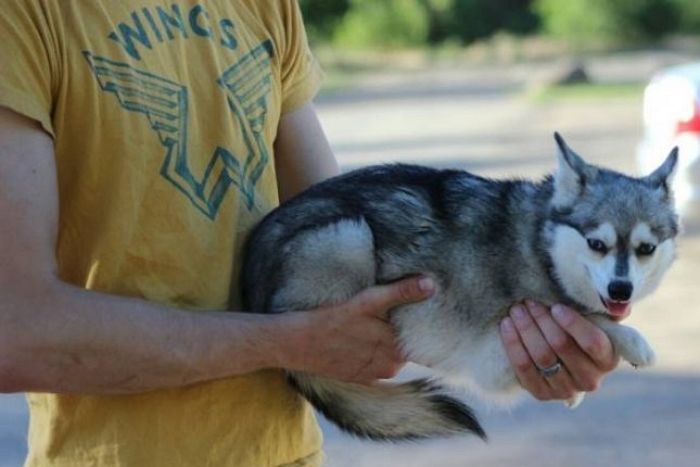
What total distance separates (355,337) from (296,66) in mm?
679

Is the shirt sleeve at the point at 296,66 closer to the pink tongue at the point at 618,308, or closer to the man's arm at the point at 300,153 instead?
the man's arm at the point at 300,153

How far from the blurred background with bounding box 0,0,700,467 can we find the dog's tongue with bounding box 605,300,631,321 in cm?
50

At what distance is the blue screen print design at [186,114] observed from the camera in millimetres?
2830

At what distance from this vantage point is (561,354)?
10.4 ft

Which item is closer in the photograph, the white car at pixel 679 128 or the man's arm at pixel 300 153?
the man's arm at pixel 300 153

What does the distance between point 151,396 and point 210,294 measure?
0.25 meters

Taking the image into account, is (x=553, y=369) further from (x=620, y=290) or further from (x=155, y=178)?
(x=155, y=178)

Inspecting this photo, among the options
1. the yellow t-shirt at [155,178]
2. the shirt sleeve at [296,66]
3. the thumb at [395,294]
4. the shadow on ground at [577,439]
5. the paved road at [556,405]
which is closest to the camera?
the yellow t-shirt at [155,178]

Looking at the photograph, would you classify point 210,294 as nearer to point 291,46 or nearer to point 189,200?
point 189,200

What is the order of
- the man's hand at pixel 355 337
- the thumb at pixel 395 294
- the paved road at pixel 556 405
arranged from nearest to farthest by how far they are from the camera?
the man's hand at pixel 355 337
the thumb at pixel 395 294
the paved road at pixel 556 405

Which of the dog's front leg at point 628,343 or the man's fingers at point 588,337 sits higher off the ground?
the man's fingers at point 588,337

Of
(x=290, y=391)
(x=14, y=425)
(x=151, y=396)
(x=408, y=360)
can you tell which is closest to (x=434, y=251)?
(x=408, y=360)

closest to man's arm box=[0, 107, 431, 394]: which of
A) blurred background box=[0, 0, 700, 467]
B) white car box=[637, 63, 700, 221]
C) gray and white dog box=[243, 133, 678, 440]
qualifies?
gray and white dog box=[243, 133, 678, 440]

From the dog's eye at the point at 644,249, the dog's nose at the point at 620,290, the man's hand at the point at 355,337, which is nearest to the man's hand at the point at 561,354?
the dog's nose at the point at 620,290
